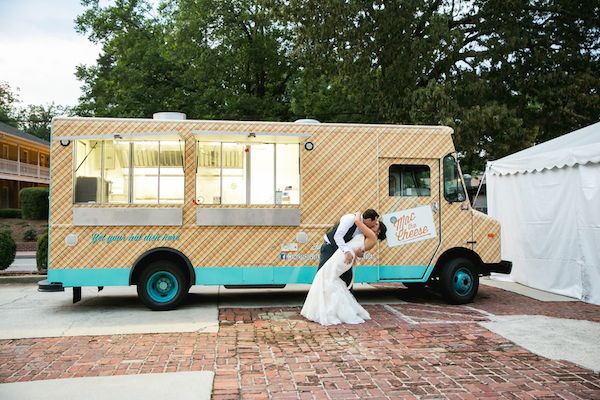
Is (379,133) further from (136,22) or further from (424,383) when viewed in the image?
(136,22)

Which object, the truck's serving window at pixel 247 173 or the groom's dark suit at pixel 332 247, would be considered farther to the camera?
the truck's serving window at pixel 247 173

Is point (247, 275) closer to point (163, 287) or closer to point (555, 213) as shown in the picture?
point (163, 287)

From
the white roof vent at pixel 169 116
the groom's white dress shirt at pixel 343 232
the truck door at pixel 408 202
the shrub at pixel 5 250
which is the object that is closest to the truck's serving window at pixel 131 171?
the white roof vent at pixel 169 116

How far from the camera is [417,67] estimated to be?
18484mm

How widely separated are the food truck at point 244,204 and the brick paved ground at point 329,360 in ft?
4.41

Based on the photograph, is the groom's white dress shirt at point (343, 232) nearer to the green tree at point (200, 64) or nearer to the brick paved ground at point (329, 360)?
the brick paved ground at point (329, 360)

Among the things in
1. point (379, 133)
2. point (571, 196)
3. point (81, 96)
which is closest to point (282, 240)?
point (379, 133)

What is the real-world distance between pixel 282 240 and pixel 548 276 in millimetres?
6138

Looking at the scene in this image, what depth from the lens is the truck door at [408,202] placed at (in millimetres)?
9406

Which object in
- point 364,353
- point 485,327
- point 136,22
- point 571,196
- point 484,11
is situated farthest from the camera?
point 136,22

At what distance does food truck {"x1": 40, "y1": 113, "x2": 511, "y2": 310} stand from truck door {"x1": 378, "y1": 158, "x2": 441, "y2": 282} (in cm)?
2

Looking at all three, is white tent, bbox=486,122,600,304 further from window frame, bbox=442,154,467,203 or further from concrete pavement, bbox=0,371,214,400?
concrete pavement, bbox=0,371,214,400

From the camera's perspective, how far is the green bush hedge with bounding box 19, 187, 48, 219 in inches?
1190

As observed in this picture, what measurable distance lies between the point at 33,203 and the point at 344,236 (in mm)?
27519
